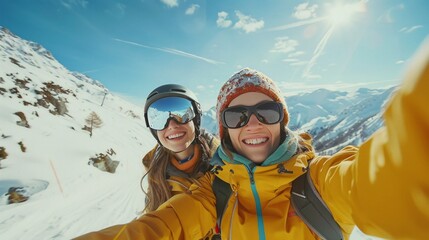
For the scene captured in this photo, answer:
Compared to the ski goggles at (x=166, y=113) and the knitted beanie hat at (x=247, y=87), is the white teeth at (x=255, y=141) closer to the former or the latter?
the knitted beanie hat at (x=247, y=87)

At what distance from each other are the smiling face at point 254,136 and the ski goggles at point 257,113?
4 cm

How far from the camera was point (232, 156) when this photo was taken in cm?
219

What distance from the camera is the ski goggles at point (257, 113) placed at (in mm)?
2232

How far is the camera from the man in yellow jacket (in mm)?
665

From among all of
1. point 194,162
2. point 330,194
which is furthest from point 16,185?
point 330,194

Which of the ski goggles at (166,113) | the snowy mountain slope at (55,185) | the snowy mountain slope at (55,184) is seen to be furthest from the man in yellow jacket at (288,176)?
the snowy mountain slope at (55,184)

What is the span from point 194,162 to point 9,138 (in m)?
14.9

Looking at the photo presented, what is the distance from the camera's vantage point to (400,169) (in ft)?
2.41

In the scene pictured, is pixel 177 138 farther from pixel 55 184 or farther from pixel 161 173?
pixel 55 184

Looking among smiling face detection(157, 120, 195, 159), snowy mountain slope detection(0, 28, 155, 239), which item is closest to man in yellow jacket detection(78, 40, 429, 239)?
smiling face detection(157, 120, 195, 159)

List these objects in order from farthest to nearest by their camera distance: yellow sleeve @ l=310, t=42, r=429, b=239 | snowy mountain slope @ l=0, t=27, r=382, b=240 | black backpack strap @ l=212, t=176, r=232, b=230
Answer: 1. snowy mountain slope @ l=0, t=27, r=382, b=240
2. black backpack strap @ l=212, t=176, r=232, b=230
3. yellow sleeve @ l=310, t=42, r=429, b=239

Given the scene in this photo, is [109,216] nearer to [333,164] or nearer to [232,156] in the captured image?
[232,156]

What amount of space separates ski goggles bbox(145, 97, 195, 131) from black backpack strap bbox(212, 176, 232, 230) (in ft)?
4.95

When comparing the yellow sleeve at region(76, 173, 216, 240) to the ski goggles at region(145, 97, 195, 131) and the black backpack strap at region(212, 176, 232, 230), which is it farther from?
the ski goggles at region(145, 97, 195, 131)
